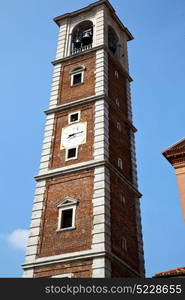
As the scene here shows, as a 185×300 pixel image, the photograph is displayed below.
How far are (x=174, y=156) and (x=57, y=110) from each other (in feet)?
34.5

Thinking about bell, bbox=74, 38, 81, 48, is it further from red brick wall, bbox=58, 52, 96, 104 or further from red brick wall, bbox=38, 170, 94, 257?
red brick wall, bbox=38, 170, 94, 257

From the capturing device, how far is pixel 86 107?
25906 millimetres

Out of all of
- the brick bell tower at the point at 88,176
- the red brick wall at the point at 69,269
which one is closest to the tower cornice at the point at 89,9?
the brick bell tower at the point at 88,176

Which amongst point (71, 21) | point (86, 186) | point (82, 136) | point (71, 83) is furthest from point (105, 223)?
point (71, 21)

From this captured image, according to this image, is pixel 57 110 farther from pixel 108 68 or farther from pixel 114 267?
pixel 114 267

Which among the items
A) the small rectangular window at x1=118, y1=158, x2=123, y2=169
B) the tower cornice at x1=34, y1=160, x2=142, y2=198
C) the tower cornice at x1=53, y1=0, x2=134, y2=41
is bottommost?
the tower cornice at x1=34, y1=160, x2=142, y2=198

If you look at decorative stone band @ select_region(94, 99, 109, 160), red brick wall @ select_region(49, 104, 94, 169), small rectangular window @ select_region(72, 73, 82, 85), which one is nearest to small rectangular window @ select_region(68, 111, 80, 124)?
red brick wall @ select_region(49, 104, 94, 169)

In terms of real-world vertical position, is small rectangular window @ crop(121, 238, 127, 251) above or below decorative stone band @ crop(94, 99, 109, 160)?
below

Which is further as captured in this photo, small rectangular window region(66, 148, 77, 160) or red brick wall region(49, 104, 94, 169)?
small rectangular window region(66, 148, 77, 160)

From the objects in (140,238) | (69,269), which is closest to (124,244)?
(140,238)

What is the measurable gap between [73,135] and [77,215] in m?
5.43

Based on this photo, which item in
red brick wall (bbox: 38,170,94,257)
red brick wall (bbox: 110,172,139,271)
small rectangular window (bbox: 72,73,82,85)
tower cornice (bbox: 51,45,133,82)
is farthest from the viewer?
tower cornice (bbox: 51,45,133,82)

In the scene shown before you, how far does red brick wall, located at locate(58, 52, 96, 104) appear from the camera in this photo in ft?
88.9

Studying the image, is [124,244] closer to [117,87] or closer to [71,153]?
[71,153]
